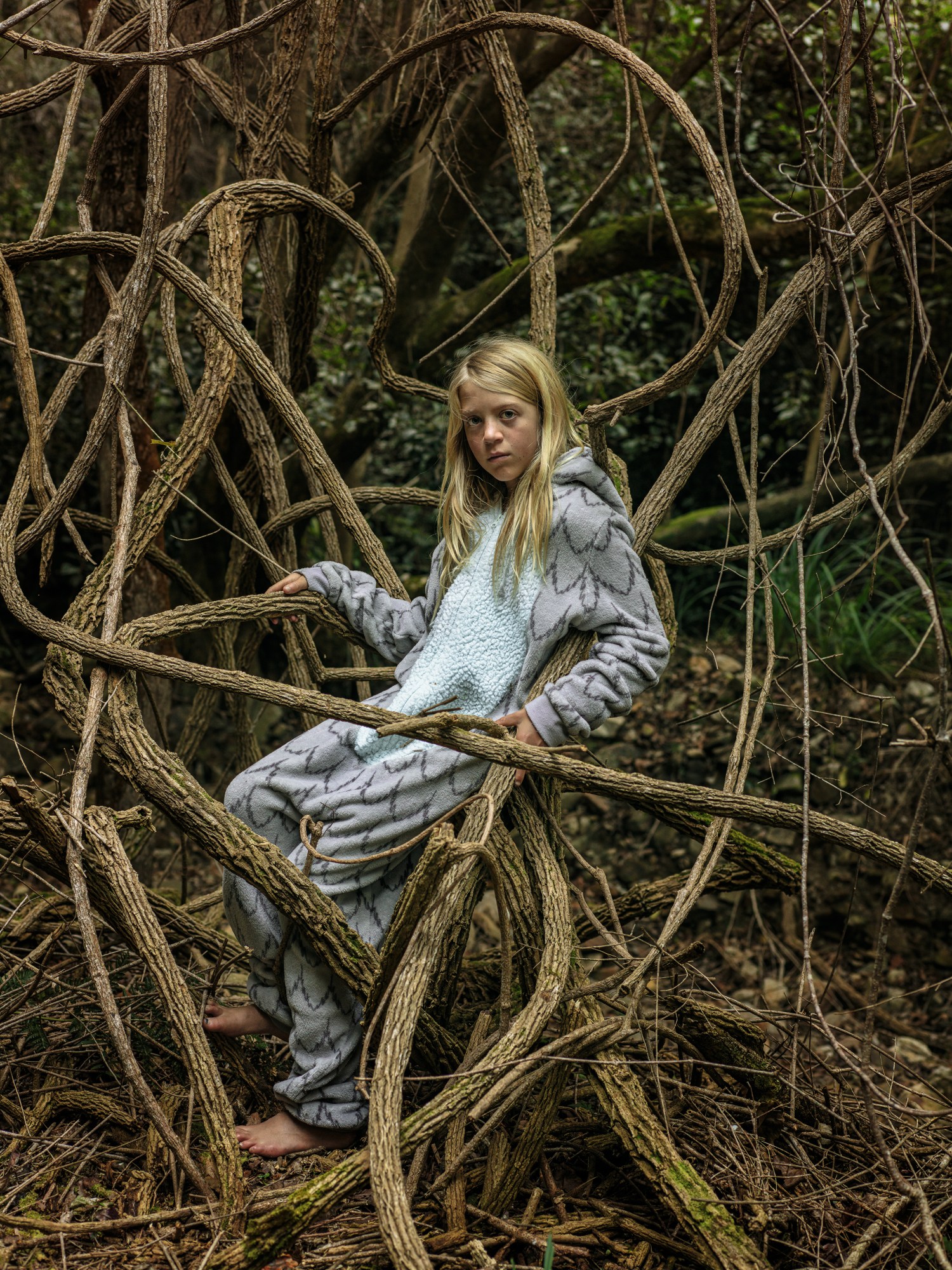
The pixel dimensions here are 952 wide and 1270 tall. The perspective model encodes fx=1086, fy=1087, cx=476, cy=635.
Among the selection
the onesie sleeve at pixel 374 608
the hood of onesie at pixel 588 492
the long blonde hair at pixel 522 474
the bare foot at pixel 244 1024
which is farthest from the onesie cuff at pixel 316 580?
the bare foot at pixel 244 1024

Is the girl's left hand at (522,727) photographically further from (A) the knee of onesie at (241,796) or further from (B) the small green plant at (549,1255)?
(B) the small green plant at (549,1255)

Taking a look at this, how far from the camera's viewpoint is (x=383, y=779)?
1.93 meters

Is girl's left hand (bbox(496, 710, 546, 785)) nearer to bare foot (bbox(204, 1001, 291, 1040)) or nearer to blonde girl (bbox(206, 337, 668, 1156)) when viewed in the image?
blonde girl (bbox(206, 337, 668, 1156))

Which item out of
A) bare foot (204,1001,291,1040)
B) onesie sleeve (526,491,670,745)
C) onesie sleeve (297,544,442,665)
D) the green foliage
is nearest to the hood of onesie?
onesie sleeve (526,491,670,745)

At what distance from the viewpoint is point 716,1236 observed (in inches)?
60.3

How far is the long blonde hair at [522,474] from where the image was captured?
6.52 ft

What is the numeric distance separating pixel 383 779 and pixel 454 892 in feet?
0.96

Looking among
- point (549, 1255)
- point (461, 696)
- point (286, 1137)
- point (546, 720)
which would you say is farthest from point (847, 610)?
point (549, 1255)

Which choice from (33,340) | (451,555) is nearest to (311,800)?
(451,555)

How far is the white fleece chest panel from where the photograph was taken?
6.57 feet

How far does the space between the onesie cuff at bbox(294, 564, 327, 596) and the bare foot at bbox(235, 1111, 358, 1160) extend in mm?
972

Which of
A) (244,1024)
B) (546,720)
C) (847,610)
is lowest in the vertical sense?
(847,610)

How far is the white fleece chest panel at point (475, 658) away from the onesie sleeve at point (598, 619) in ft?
0.28

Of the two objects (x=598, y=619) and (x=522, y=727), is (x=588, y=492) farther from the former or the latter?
(x=522, y=727)
